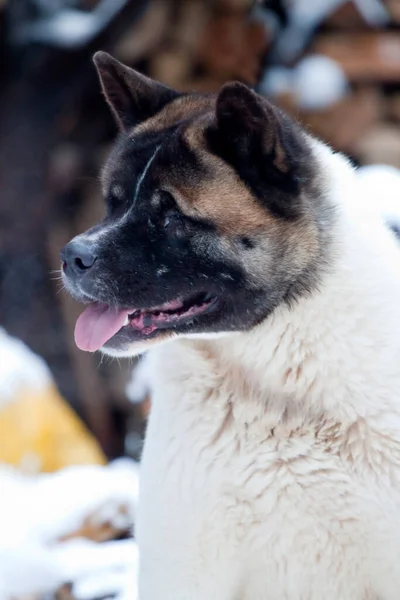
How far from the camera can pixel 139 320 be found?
2.20 m

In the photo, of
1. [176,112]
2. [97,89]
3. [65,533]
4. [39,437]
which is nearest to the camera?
[176,112]

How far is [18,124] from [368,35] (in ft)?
6.63

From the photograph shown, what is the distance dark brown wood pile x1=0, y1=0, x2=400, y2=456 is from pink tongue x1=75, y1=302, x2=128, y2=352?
7.69ft

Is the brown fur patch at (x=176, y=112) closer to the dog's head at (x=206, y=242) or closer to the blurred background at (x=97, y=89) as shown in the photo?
the dog's head at (x=206, y=242)

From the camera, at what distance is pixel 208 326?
7.07 ft

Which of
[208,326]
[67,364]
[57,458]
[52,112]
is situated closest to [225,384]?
[208,326]

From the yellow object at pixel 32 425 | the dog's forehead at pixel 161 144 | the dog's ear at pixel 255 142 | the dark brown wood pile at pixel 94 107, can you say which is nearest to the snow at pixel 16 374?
the yellow object at pixel 32 425

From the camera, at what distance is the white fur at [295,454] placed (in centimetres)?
215

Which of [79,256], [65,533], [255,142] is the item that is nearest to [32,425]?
[65,533]

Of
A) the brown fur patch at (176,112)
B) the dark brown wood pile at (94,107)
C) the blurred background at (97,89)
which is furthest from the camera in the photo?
the dark brown wood pile at (94,107)

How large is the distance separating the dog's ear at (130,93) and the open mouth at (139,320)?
1.83 ft

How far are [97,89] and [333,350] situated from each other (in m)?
3.72

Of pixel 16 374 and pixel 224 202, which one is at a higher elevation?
pixel 224 202

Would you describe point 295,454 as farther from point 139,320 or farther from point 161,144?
point 161,144
